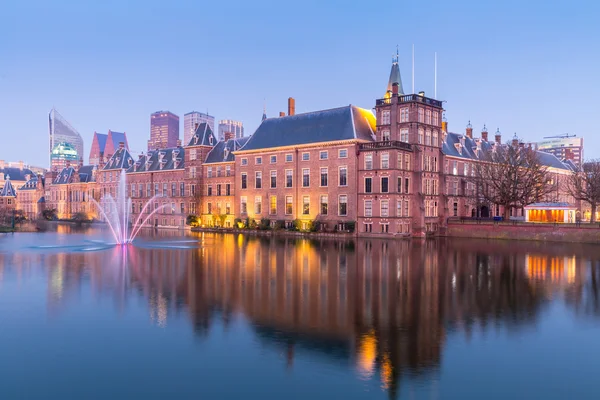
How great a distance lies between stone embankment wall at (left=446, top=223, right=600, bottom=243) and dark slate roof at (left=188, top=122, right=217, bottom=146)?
4444cm

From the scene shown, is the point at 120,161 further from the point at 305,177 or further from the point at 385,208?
the point at 385,208

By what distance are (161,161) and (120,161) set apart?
16.1m

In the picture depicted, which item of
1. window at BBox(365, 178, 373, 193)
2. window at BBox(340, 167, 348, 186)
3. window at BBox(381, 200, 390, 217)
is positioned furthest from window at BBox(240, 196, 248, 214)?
window at BBox(381, 200, 390, 217)

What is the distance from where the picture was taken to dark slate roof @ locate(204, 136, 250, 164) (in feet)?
278

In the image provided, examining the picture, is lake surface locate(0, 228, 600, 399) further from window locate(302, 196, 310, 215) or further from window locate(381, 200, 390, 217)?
window locate(302, 196, 310, 215)

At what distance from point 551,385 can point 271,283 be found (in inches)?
628

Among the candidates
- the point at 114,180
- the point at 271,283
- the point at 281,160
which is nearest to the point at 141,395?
the point at 271,283

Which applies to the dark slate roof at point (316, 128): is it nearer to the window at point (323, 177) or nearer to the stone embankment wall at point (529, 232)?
the window at point (323, 177)

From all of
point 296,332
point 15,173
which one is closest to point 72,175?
point 15,173

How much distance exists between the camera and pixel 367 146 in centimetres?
6481

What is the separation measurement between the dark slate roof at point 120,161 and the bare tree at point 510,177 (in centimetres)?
6985

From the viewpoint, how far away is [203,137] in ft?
295

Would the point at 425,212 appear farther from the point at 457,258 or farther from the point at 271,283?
the point at 271,283

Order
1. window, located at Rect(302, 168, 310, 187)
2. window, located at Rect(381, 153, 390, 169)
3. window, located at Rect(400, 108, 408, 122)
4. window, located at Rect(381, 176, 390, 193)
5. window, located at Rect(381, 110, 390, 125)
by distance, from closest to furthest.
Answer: window, located at Rect(381, 153, 390, 169) < window, located at Rect(381, 176, 390, 193) < window, located at Rect(400, 108, 408, 122) < window, located at Rect(381, 110, 390, 125) < window, located at Rect(302, 168, 310, 187)
